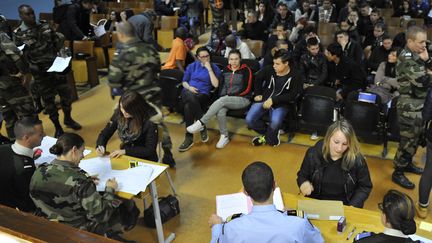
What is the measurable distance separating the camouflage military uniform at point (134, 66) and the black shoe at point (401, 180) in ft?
10.3

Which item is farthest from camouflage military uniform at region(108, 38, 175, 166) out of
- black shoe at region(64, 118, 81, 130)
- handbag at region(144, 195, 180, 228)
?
black shoe at region(64, 118, 81, 130)

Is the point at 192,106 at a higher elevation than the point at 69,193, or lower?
lower

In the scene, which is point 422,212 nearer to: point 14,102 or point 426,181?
point 426,181

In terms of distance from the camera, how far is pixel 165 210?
3.76m

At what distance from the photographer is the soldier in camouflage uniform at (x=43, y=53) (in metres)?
4.82

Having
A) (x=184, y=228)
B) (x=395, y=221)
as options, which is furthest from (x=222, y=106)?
(x=395, y=221)

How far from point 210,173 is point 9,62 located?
8.24ft

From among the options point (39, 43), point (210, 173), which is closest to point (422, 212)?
point (210, 173)

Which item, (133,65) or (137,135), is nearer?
(133,65)

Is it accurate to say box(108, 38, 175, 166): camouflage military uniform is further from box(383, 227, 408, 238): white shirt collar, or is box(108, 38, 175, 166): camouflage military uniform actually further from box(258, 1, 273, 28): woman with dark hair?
box(258, 1, 273, 28): woman with dark hair

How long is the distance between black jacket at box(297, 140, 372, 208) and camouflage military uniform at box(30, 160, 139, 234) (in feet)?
4.70

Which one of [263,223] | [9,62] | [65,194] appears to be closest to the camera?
[263,223]

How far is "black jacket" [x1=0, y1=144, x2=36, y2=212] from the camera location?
290 cm

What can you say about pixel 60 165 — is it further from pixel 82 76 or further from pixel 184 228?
pixel 82 76
